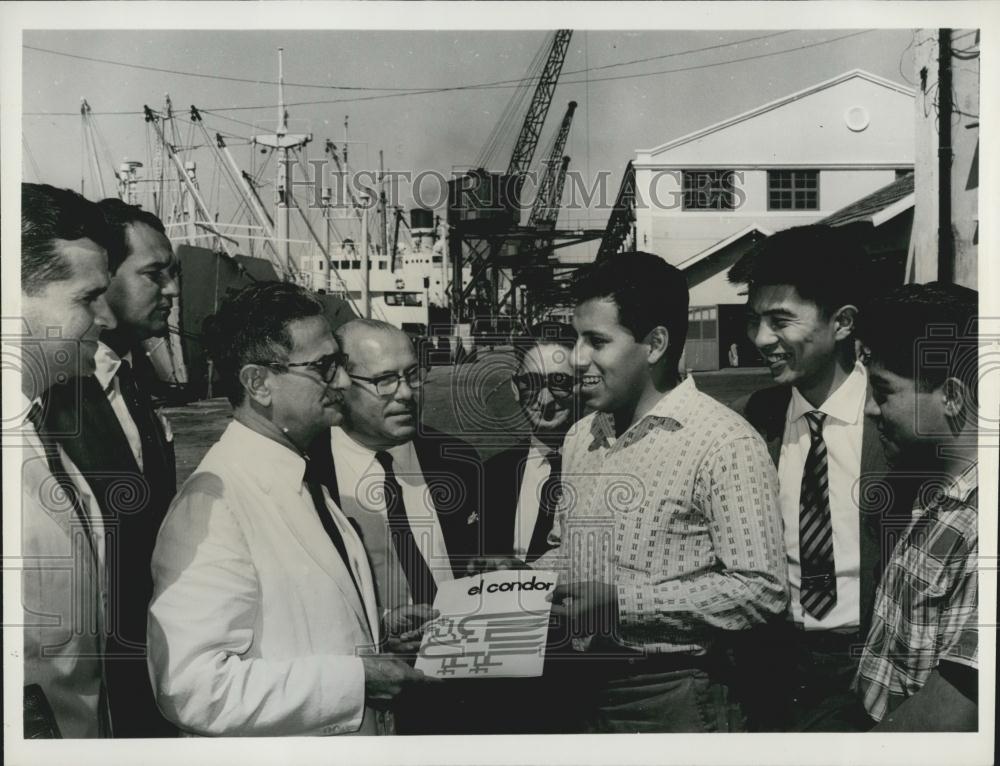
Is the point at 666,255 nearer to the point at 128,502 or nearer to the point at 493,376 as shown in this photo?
the point at 493,376

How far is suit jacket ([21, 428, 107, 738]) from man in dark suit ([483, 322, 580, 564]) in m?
1.61

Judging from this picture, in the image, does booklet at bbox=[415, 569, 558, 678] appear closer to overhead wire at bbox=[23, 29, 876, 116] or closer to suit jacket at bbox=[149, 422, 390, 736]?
suit jacket at bbox=[149, 422, 390, 736]

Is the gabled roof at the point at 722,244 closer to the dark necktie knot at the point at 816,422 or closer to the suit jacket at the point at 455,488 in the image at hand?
the dark necktie knot at the point at 816,422

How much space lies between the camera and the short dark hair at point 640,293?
4160 millimetres

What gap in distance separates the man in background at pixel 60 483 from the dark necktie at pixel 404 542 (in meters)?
1.14

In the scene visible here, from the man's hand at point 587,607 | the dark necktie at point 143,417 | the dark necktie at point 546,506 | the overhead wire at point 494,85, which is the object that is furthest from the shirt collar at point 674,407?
the dark necktie at point 143,417

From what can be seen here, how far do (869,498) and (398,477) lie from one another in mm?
1956

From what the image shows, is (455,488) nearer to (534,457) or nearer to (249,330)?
(534,457)

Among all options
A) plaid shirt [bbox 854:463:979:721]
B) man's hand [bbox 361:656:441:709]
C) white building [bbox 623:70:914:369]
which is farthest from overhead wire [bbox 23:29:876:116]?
man's hand [bbox 361:656:441:709]

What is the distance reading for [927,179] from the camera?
4434 millimetres

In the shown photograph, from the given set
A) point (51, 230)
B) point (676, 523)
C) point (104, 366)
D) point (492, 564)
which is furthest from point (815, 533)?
point (51, 230)

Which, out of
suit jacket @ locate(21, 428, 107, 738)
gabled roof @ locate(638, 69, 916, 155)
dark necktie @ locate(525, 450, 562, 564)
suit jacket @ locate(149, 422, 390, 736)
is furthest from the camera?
gabled roof @ locate(638, 69, 916, 155)

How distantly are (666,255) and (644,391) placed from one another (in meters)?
0.57

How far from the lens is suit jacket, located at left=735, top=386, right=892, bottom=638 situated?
14.0 feet
